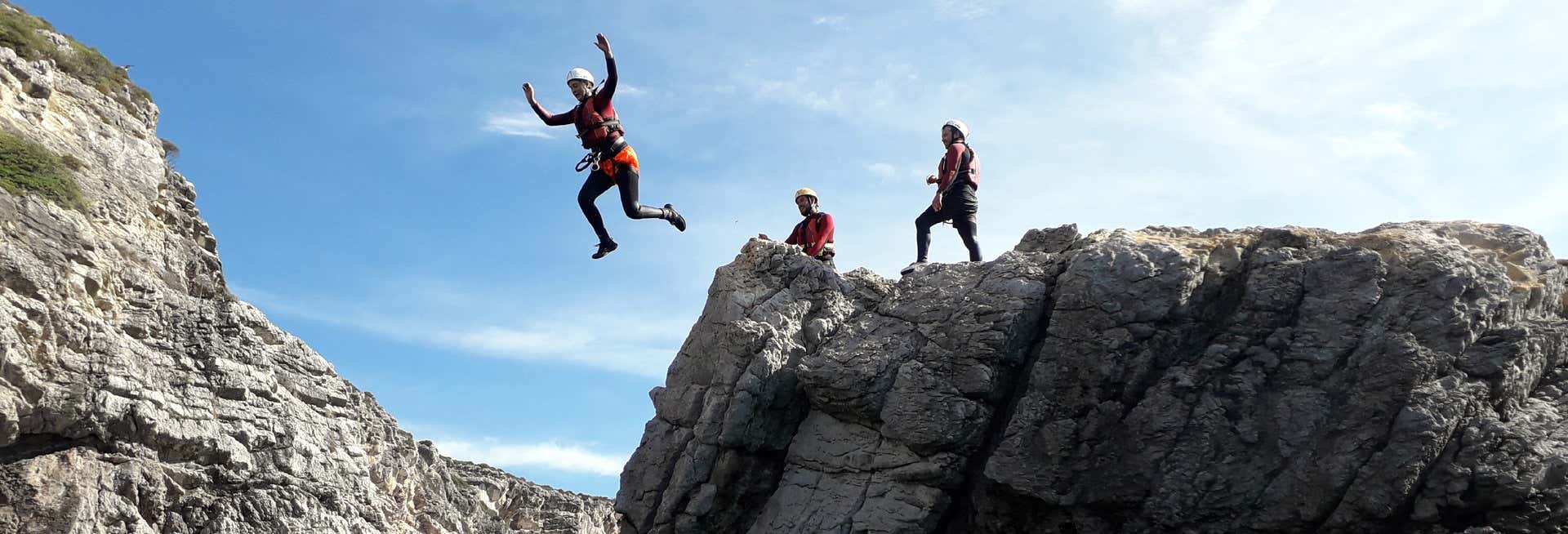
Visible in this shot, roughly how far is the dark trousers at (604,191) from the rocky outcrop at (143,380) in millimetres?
9875

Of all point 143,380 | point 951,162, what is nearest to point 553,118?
point 951,162

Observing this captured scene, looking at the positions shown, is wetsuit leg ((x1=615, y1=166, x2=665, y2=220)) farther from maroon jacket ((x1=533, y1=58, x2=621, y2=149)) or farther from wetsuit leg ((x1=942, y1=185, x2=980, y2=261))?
wetsuit leg ((x1=942, y1=185, x2=980, y2=261))

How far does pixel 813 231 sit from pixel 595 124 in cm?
326

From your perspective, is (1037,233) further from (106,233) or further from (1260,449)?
(106,233)

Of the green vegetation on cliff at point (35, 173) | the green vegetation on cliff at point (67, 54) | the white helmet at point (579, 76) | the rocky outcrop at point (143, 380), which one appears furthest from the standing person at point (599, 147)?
the green vegetation on cliff at point (67, 54)

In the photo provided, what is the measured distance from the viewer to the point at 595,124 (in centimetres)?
1588

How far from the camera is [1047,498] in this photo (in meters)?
12.3

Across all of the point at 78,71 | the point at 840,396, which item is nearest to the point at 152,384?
the point at 78,71

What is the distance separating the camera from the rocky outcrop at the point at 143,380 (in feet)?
66.2

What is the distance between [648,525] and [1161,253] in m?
6.20

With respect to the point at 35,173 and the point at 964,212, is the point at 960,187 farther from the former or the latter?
the point at 35,173

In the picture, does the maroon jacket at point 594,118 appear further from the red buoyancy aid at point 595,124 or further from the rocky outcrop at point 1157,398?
the rocky outcrop at point 1157,398

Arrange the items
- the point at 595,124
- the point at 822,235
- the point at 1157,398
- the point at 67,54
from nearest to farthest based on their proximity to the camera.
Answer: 1. the point at 1157,398
2. the point at 595,124
3. the point at 822,235
4. the point at 67,54

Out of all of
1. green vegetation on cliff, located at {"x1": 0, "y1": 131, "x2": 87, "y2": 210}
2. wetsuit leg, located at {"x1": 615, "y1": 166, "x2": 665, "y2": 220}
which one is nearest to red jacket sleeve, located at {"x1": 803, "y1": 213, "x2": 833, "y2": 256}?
wetsuit leg, located at {"x1": 615, "y1": 166, "x2": 665, "y2": 220}
